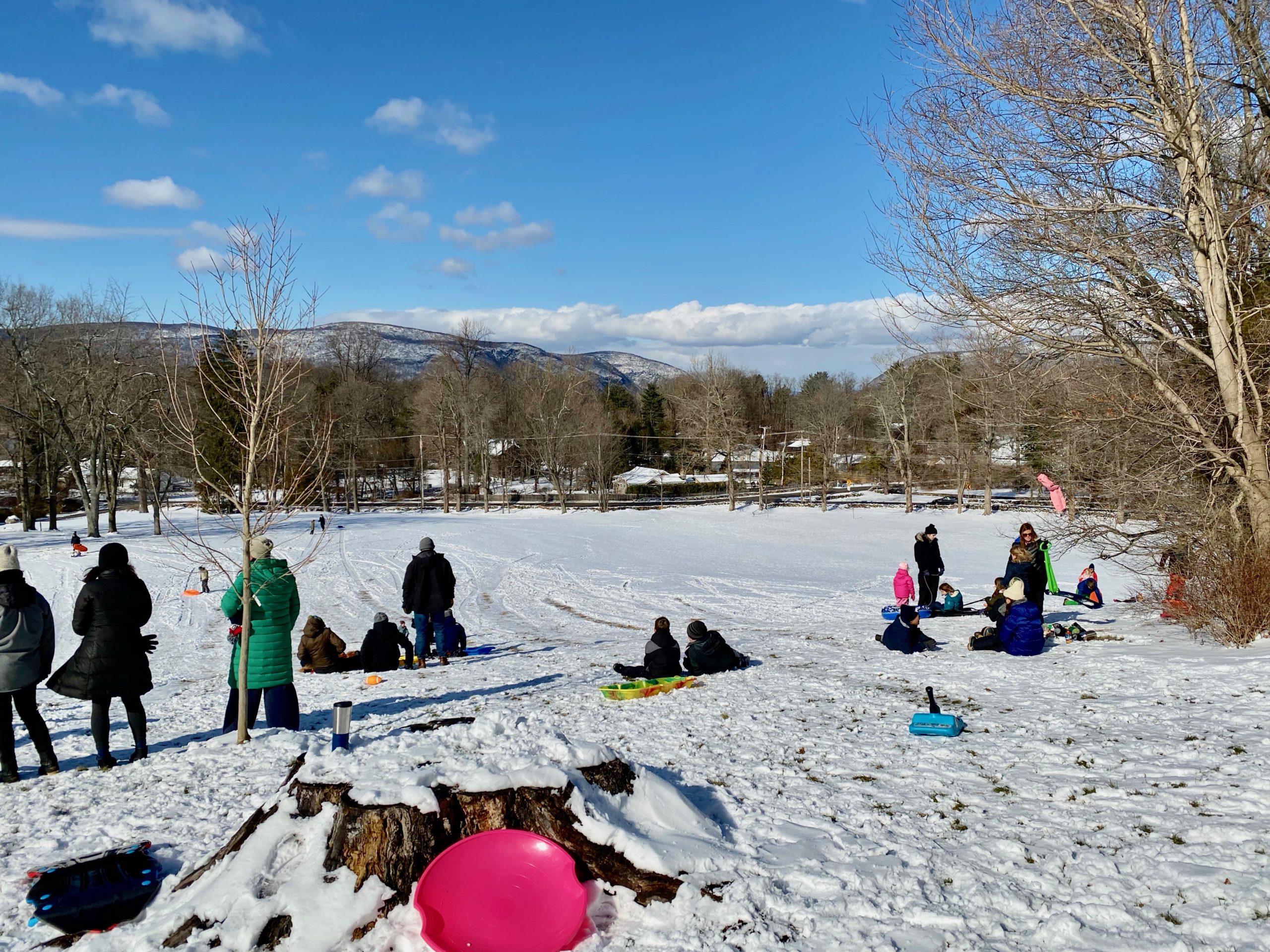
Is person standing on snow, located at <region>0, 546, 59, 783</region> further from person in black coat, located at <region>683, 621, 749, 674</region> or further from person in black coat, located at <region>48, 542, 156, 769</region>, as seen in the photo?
person in black coat, located at <region>683, 621, 749, 674</region>

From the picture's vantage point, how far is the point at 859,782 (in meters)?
5.50

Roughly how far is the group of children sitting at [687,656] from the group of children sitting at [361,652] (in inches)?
127

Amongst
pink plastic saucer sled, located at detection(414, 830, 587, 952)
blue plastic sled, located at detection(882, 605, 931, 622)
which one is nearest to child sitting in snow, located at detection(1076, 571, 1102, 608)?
blue plastic sled, located at detection(882, 605, 931, 622)

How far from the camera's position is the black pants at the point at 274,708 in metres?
7.29

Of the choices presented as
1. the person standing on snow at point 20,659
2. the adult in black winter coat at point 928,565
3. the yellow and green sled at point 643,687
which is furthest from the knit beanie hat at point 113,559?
the adult in black winter coat at point 928,565

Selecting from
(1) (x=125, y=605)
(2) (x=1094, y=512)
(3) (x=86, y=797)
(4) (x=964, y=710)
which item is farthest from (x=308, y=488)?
(2) (x=1094, y=512)

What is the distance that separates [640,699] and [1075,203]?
887 cm

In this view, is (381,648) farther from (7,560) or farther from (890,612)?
(890,612)

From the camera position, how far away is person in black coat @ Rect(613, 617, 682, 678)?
957 cm

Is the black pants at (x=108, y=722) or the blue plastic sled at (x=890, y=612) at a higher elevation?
the black pants at (x=108, y=722)

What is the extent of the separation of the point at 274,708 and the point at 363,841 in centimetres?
395

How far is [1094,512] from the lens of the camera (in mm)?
12547

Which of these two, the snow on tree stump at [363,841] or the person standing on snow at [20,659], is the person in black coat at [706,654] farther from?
the person standing on snow at [20,659]

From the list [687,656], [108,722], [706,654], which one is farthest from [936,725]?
[108,722]
